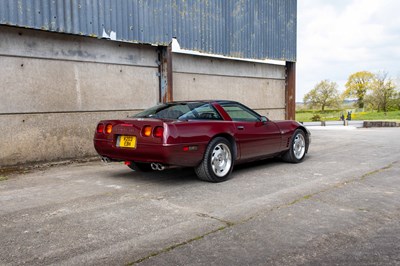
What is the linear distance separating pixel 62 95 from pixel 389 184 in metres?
6.27

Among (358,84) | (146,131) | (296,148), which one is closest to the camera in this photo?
(146,131)

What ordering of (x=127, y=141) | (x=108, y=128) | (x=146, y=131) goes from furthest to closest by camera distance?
(x=108, y=128) → (x=127, y=141) → (x=146, y=131)

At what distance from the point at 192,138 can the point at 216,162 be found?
2.11 feet

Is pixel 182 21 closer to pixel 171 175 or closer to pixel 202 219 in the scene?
pixel 171 175

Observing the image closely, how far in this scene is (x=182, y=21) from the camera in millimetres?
9234

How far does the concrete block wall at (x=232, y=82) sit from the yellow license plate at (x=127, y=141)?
476 cm

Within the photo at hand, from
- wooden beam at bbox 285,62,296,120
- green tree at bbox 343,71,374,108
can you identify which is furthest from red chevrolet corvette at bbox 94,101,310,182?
green tree at bbox 343,71,374,108

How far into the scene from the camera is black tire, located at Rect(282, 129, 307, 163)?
21.6ft

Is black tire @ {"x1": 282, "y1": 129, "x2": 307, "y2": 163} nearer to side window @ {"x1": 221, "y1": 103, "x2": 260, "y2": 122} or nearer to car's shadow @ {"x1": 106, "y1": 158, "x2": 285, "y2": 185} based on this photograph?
car's shadow @ {"x1": 106, "y1": 158, "x2": 285, "y2": 185}

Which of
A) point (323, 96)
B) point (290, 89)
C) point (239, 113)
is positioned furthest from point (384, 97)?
point (239, 113)

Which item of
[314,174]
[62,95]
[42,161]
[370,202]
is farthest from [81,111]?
[370,202]

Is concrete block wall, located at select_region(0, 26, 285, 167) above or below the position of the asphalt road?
above

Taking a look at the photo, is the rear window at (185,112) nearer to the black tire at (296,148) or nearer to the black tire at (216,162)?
the black tire at (216,162)

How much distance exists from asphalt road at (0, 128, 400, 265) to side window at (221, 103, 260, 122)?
0.92 m
